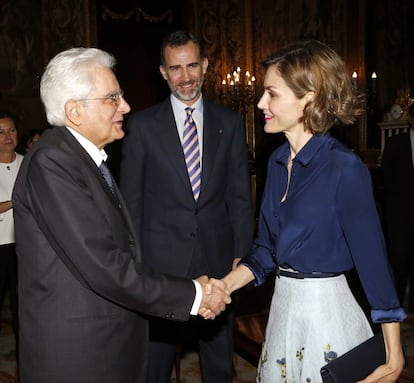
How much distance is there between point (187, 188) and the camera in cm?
297

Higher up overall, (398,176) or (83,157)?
(83,157)

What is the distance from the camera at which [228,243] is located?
10.3ft

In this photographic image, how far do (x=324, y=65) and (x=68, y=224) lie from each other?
3.46 ft

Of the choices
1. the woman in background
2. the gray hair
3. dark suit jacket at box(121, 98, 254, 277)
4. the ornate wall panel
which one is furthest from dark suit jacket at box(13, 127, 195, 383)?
the ornate wall panel

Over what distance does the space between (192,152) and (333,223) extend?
1309 mm

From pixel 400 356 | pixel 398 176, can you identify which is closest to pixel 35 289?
pixel 400 356

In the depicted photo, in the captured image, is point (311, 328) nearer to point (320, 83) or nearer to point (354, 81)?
point (320, 83)

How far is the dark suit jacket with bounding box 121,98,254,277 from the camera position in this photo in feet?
9.82

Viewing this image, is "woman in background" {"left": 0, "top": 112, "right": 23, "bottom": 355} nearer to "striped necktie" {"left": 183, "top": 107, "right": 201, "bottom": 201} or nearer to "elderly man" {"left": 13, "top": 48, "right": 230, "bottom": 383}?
"striped necktie" {"left": 183, "top": 107, "right": 201, "bottom": 201}

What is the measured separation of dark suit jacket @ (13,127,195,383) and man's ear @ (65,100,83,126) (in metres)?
0.06

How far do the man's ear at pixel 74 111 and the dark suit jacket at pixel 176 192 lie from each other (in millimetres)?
1001

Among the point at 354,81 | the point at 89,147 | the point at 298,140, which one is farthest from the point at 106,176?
the point at 354,81

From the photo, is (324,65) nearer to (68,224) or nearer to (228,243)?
(68,224)

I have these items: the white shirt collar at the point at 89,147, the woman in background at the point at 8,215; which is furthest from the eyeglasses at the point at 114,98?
the woman in background at the point at 8,215
